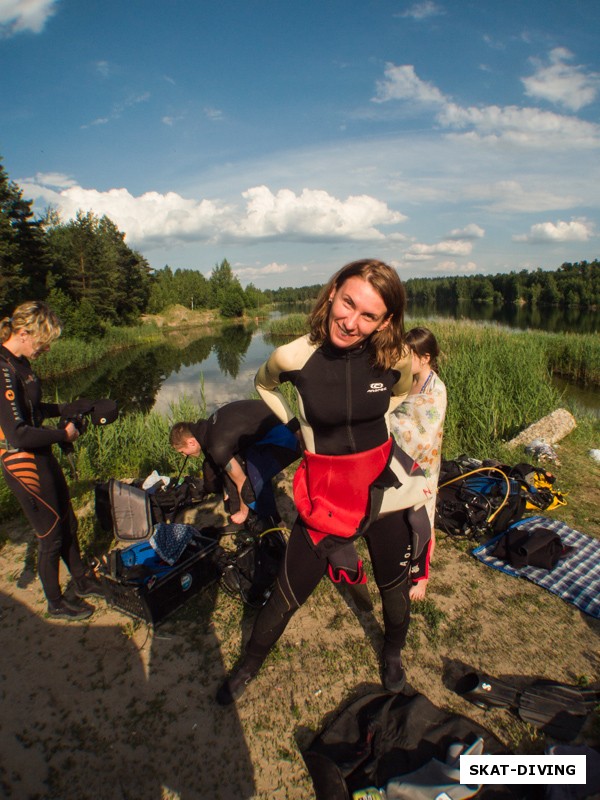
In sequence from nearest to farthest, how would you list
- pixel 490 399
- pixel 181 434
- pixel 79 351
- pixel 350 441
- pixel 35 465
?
pixel 350 441 → pixel 35 465 → pixel 181 434 → pixel 490 399 → pixel 79 351

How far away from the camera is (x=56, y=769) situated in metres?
1.86

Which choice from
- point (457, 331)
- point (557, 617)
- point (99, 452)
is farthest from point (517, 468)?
point (457, 331)

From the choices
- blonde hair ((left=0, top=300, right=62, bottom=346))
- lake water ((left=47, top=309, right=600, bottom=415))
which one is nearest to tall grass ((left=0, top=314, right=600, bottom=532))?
lake water ((left=47, top=309, right=600, bottom=415))

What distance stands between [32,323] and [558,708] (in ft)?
11.2

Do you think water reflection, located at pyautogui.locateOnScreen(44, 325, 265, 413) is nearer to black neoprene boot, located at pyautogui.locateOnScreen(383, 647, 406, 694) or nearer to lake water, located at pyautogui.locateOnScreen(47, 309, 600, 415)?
lake water, located at pyautogui.locateOnScreen(47, 309, 600, 415)

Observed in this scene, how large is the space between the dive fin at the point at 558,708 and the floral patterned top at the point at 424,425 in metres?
1.04

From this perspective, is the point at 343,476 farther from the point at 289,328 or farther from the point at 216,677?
the point at 289,328

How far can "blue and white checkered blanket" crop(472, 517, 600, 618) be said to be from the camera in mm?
2723

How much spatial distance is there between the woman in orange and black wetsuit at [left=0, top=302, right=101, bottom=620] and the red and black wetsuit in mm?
1439

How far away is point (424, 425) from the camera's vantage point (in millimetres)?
2768

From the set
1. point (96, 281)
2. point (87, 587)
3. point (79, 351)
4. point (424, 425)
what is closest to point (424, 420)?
point (424, 425)

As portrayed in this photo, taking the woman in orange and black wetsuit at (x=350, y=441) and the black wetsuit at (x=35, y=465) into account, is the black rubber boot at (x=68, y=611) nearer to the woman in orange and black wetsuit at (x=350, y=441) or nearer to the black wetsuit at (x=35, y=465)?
the black wetsuit at (x=35, y=465)

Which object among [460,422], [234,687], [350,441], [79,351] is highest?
[350,441]

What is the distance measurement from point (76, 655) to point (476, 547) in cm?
297
